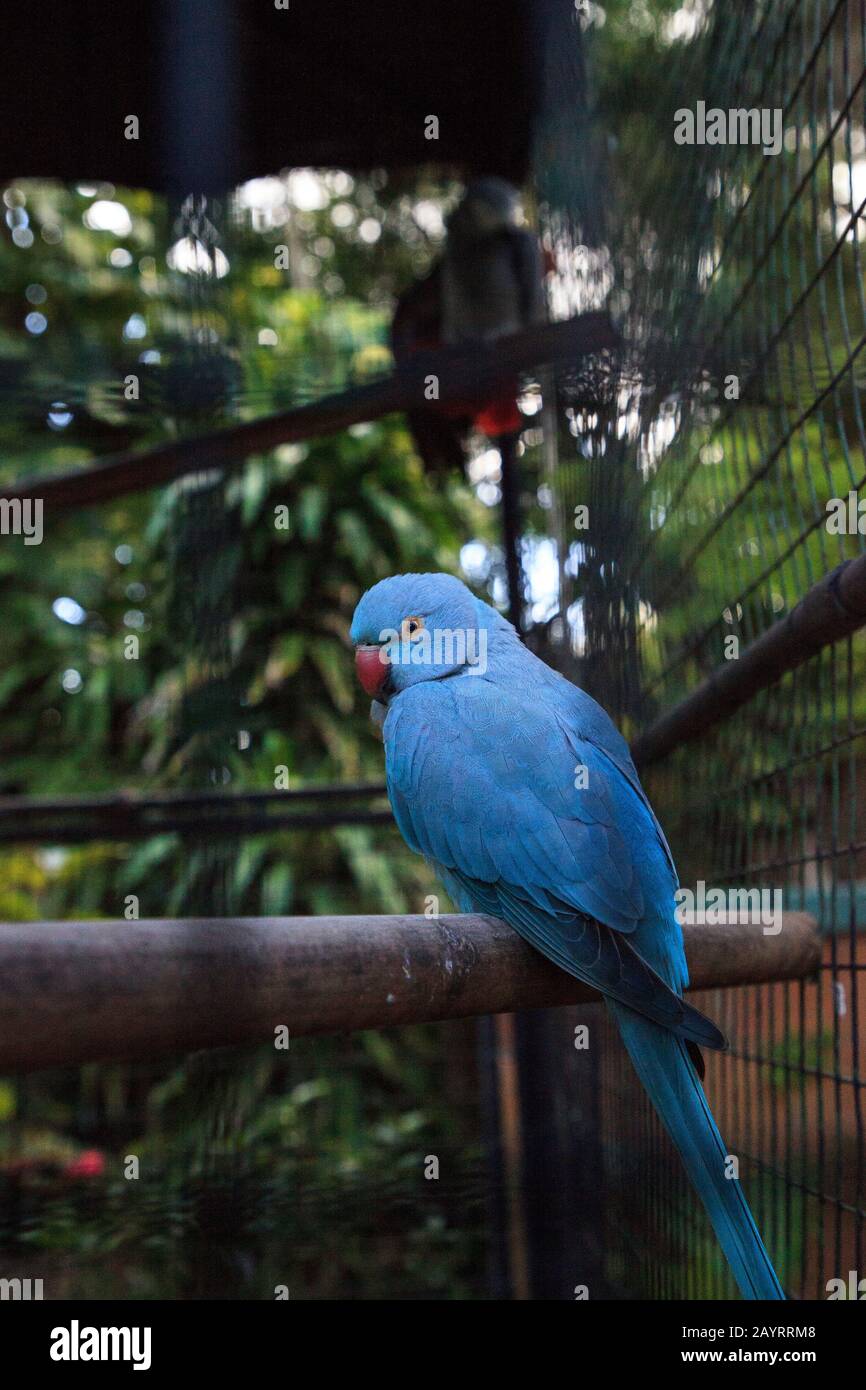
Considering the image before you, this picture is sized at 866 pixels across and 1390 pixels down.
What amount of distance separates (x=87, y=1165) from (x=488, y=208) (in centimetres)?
165

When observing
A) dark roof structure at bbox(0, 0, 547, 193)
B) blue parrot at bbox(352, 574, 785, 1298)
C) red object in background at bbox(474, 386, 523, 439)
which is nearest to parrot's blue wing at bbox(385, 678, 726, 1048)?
blue parrot at bbox(352, 574, 785, 1298)

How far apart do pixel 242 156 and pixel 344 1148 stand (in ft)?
4.80

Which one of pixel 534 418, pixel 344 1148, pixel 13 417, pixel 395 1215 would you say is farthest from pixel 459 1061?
pixel 13 417

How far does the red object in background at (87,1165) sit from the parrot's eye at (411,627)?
1.21 meters

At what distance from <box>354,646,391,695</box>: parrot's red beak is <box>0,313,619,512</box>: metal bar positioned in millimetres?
235

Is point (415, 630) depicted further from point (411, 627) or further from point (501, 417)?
point (501, 417)

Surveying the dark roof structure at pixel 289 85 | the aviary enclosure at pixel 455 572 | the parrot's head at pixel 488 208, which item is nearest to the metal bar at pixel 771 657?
the aviary enclosure at pixel 455 572

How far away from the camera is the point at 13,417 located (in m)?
1.12

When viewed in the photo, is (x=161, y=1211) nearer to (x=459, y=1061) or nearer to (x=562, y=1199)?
(x=562, y=1199)

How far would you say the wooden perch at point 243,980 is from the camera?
37 cm

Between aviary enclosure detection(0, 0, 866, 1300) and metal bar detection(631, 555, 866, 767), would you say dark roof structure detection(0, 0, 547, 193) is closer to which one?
aviary enclosure detection(0, 0, 866, 1300)

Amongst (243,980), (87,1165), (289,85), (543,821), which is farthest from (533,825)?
(87,1165)

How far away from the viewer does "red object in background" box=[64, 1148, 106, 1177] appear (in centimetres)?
160

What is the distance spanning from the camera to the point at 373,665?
804mm
